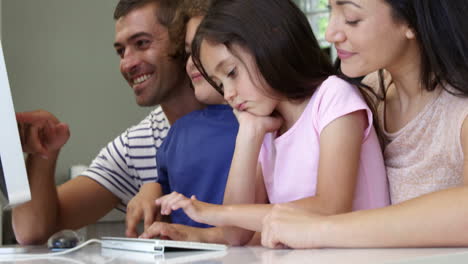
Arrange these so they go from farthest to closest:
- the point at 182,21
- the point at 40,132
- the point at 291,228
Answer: the point at 182,21 → the point at 40,132 → the point at 291,228

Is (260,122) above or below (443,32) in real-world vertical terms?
below

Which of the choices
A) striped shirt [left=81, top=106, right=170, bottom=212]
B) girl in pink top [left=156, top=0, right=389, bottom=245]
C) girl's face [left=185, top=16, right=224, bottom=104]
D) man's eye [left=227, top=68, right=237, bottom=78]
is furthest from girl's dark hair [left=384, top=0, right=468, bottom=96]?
striped shirt [left=81, top=106, right=170, bottom=212]

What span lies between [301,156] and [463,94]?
1.14 ft

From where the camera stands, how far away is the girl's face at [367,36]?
3.41 ft

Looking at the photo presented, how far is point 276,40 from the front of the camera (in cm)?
125

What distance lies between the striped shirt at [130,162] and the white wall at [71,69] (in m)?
1.92

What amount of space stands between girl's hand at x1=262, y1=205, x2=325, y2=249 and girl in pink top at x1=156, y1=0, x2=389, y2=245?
0.78 feet

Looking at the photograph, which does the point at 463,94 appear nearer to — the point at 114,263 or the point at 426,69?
the point at 426,69

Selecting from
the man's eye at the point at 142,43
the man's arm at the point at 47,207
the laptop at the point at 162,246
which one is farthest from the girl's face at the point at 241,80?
the man's eye at the point at 142,43

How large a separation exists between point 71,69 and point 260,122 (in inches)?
110

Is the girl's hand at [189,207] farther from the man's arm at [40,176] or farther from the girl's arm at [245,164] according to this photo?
the man's arm at [40,176]

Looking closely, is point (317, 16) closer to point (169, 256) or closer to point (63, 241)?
point (63, 241)

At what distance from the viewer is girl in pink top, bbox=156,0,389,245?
3.75ft

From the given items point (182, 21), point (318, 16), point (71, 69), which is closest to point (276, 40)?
point (182, 21)
